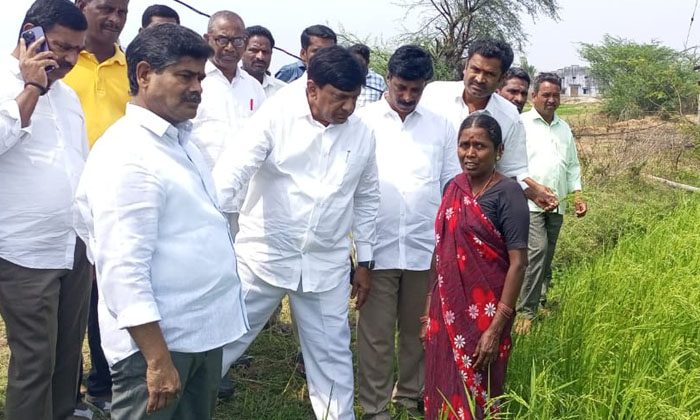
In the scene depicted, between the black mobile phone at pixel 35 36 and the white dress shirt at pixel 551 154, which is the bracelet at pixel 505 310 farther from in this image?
the white dress shirt at pixel 551 154

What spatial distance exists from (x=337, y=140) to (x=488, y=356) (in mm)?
1097

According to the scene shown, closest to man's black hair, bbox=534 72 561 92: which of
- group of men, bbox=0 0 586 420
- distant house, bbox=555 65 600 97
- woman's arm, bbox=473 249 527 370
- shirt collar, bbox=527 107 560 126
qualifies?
shirt collar, bbox=527 107 560 126

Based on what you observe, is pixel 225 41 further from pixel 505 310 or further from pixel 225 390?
pixel 505 310

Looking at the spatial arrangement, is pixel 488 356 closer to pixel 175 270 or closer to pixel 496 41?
pixel 175 270

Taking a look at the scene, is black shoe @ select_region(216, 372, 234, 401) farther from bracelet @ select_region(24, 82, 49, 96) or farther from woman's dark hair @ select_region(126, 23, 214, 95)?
woman's dark hair @ select_region(126, 23, 214, 95)

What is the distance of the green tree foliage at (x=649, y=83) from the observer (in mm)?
12481

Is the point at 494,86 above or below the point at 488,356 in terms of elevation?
above

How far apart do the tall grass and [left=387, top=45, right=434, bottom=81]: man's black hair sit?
1392 millimetres

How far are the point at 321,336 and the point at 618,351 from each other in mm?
1408

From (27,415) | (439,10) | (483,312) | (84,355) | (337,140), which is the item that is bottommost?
(84,355)

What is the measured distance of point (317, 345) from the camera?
2.97 m

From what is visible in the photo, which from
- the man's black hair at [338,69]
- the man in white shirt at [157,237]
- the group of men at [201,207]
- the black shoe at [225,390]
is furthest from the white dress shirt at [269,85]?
the man in white shirt at [157,237]

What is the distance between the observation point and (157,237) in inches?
73.5

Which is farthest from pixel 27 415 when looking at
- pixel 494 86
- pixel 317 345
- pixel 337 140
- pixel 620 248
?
pixel 620 248
